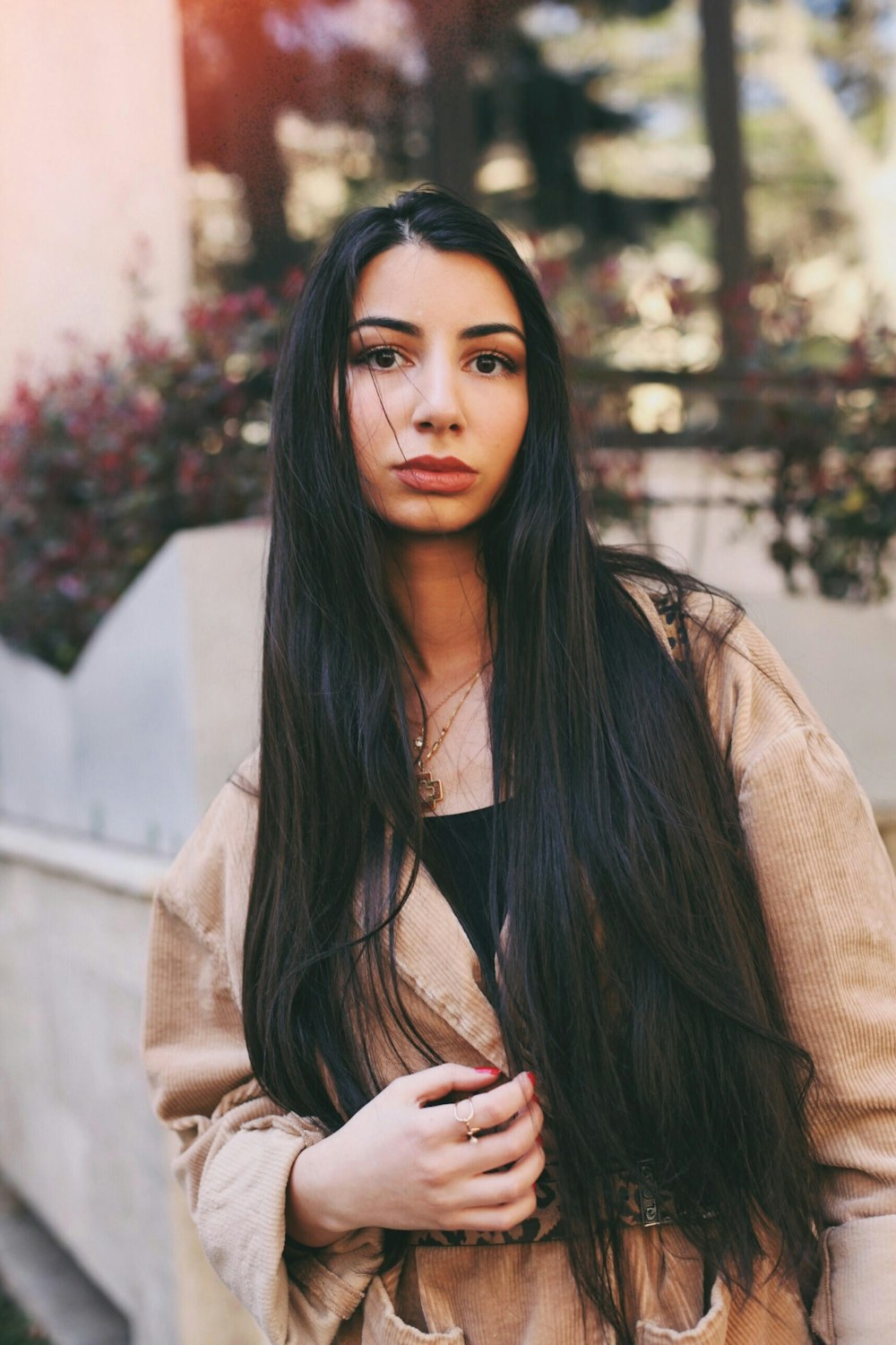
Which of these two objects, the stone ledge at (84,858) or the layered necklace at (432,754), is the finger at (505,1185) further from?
the stone ledge at (84,858)

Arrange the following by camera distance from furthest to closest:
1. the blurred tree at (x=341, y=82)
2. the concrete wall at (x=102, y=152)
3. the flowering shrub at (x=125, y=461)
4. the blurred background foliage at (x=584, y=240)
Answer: the blurred tree at (x=341, y=82) → the concrete wall at (x=102, y=152) → the blurred background foliage at (x=584, y=240) → the flowering shrub at (x=125, y=461)

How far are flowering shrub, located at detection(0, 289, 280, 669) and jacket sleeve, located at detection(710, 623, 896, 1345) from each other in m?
2.25

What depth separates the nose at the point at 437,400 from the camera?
1513mm

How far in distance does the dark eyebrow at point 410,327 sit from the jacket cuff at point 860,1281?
108 centimetres

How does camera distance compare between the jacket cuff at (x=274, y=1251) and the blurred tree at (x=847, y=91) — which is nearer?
the jacket cuff at (x=274, y=1251)

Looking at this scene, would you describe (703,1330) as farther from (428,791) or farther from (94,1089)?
(94,1089)

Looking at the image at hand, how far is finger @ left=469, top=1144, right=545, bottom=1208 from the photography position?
137 cm

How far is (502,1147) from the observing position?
1.37 meters

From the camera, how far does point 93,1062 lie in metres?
3.45

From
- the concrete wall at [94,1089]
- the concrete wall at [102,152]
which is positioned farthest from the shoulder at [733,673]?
the concrete wall at [102,152]

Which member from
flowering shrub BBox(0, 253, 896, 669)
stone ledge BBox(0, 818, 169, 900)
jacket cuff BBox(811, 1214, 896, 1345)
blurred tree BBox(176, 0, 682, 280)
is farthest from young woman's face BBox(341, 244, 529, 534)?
blurred tree BBox(176, 0, 682, 280)

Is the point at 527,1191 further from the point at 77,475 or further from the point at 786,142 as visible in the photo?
the point at 786,142

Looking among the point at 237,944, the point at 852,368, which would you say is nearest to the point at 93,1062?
the point at 237,944

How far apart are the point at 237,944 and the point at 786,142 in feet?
20.1
